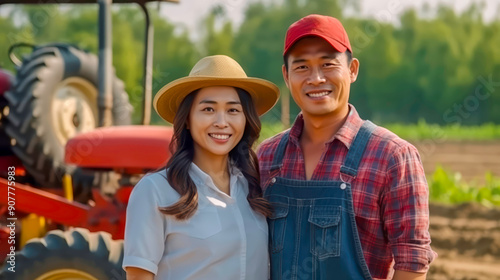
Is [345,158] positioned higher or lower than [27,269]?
higher

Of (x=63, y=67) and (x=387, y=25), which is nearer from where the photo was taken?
(x=63, y=67)

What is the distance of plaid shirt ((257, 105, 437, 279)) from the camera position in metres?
1.85

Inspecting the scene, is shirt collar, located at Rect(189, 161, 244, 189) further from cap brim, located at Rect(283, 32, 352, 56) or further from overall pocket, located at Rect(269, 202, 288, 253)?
cap brim, located at Rect(283, 32, 352, 56)

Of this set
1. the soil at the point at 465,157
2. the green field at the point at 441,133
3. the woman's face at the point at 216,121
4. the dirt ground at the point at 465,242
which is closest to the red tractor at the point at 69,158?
the woman's face at the point at 216,121

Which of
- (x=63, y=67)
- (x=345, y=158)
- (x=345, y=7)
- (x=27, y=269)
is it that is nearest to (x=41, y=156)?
(x=63, y=67)

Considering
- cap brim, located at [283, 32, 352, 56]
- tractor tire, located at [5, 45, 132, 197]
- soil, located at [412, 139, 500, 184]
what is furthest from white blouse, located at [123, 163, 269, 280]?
soil, located at [412, 139, 500, 184]

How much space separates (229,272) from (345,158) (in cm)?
46

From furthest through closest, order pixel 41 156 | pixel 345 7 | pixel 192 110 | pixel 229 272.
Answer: pixel 345 7, pixel 41 156, pixel 192 110, pixel 229 272

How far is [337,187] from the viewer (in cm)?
196

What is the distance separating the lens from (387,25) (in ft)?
105

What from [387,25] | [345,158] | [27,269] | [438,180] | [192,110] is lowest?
[27,269]

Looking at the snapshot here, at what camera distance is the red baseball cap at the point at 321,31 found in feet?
6.56

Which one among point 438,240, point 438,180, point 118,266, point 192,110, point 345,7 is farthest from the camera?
point 345,7

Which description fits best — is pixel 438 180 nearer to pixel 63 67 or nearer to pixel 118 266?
pixel 63 67
